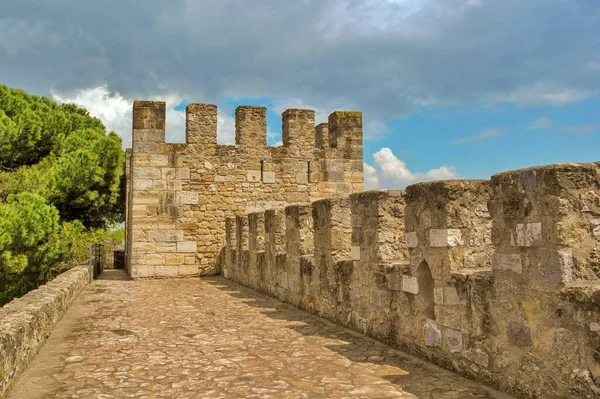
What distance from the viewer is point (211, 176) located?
13047 mm

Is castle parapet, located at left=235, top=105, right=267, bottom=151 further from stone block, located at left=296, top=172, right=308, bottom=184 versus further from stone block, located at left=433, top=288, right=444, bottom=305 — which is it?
stone block, located at left=433, top=288, right=444, bottom=305

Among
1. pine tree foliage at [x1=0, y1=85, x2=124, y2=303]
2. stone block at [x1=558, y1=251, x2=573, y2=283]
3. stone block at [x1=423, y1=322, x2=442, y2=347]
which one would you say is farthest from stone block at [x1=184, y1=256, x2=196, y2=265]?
stone block at [x1=558, y1=251, x2=573, y2=283]

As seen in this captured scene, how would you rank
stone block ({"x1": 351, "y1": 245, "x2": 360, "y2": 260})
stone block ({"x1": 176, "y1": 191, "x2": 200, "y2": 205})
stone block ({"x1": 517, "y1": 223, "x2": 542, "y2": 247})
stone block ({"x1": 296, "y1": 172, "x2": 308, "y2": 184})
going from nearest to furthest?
stone block ({"x1": 517, "y1": 223, "x2": 542, "y2": 247}), stone block ({"x1": 351, "y1": 245, "x2": 360, "y2": 260}), stone block ({"x1": 176, "y1": 191, "x2": 200, "y2": 205}), stone block ({"x1": 296, "y1": 172, "x2": 308, "y2": 184})

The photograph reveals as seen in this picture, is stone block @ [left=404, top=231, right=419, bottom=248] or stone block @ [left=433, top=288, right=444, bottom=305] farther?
stone block @ [left=404, top=231, right=419, bottom=248]

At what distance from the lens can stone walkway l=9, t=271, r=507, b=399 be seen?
4.04 meters

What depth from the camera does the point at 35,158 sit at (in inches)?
738

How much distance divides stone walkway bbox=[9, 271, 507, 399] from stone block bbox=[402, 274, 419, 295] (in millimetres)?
572

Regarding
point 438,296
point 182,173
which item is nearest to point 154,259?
point 182,173

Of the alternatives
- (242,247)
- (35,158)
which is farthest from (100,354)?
(35,158)

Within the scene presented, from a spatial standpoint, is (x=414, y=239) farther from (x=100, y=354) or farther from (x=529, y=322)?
(x=100, y=354)

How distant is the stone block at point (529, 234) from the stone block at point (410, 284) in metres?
1.36

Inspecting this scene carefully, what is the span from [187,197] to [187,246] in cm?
111

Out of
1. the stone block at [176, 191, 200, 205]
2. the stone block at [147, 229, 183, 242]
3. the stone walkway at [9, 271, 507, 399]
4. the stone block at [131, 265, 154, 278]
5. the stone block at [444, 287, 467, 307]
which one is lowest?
the stone walkway at [9, 271, 507, 399]

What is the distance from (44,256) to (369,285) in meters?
11.7
